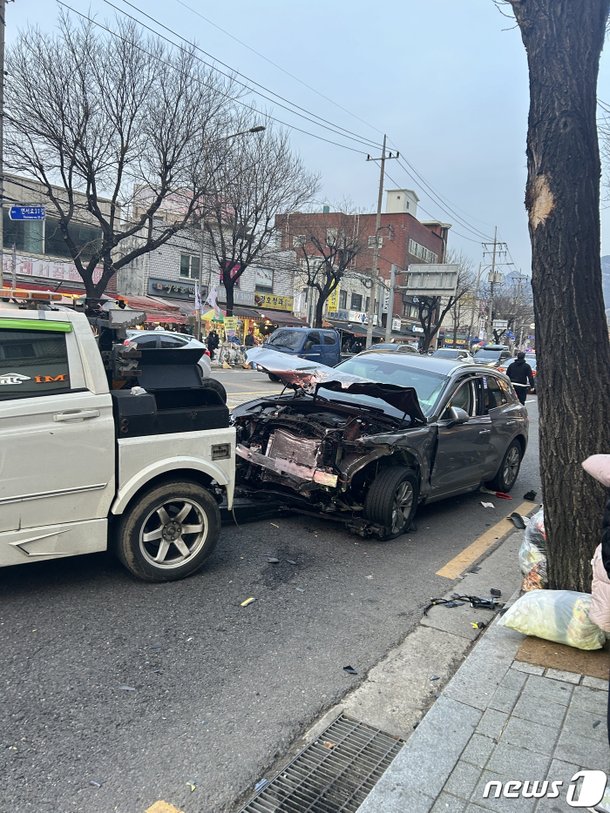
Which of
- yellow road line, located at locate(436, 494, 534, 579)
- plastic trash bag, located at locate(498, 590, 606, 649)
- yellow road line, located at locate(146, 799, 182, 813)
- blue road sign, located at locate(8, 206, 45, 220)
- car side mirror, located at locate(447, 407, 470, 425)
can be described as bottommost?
yellow road line, located at locate(436, 494, 534, 579)

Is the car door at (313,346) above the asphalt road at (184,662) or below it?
above

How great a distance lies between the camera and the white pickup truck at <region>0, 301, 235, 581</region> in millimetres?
3748

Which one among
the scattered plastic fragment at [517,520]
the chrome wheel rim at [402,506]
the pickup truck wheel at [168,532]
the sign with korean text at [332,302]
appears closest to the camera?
the pickup truck wheel at [168,532]

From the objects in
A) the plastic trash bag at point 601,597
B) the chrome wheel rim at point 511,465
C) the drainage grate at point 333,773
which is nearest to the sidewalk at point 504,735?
the drainage grate at point 333,773

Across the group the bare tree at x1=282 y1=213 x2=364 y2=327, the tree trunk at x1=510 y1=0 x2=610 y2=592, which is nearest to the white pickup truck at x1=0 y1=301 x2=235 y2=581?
the tree trunk at x1=510 y1=0 x2=610 y2=592

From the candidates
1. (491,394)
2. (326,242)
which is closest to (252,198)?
(326,242)

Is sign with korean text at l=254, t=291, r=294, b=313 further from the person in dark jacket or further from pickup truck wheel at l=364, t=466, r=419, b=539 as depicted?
pickup truck wheel at l=364, t=466, r=419, b=539

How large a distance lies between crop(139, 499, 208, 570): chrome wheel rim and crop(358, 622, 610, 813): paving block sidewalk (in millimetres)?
2073

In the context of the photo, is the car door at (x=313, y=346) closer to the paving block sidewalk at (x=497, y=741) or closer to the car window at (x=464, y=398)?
the car window at (x=464, y=398)

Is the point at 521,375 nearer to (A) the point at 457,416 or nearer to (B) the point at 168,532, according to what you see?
(A) the point at 457,416

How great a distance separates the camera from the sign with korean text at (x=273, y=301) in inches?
1608

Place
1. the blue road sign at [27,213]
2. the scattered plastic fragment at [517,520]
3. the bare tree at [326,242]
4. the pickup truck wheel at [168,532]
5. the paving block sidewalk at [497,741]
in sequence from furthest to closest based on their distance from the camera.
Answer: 1. the bare tree at [326,242]
2. the blue road sign at [27,213]
3. the scattered plastic fragment at [517,520]
4. the pickup truck wheel at [168,532]
5. the paving block sidewalk at [497,741]

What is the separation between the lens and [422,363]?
7.46m

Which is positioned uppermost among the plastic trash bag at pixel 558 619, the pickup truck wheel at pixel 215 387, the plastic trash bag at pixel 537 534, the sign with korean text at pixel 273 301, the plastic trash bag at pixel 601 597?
the sign with korean text at pixel 273 301
